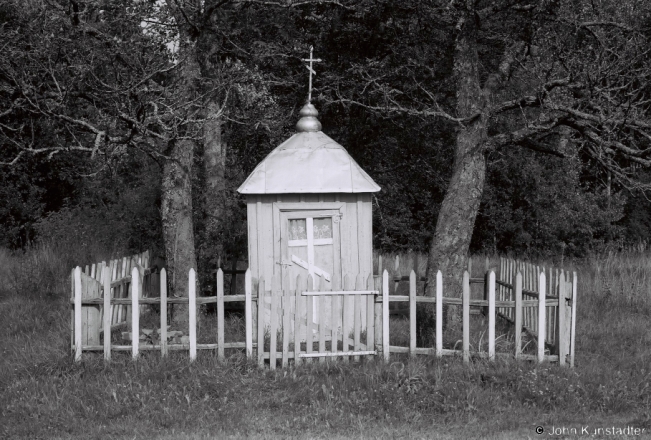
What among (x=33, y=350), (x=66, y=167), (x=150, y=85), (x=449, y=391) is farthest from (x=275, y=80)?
(x=66, y=167)

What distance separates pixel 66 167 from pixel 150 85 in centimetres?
1819

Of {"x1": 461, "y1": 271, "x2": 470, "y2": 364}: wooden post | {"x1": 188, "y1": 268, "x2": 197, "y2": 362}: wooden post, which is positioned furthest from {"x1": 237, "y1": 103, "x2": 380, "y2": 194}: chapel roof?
{"x1": 461, "y1": 271, "x2": 470, "y2": 364}: wooden post

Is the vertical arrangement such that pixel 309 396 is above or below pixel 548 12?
below

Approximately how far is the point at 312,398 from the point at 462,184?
15.1 ft

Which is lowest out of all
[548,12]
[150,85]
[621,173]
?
[621,173]

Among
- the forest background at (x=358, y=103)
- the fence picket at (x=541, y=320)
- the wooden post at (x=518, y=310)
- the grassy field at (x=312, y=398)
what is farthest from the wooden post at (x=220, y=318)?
the fence picket at (x=541, y=320)

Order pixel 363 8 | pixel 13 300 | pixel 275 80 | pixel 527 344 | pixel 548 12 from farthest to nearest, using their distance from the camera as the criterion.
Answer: pixel 275 80, pixel 13 300, pixel 363 8, pixel 548 12, pixel 527 344

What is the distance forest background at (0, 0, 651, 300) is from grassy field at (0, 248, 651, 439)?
8.42ft

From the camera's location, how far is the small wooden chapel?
9.80 meters

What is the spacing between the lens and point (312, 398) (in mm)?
7434

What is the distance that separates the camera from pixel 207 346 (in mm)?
8312

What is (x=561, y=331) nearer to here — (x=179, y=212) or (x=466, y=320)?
(x=466, y=320)

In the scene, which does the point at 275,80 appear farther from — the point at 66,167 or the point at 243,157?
the point at 66,167

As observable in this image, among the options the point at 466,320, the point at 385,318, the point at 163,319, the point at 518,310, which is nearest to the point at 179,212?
the point at 163,319
